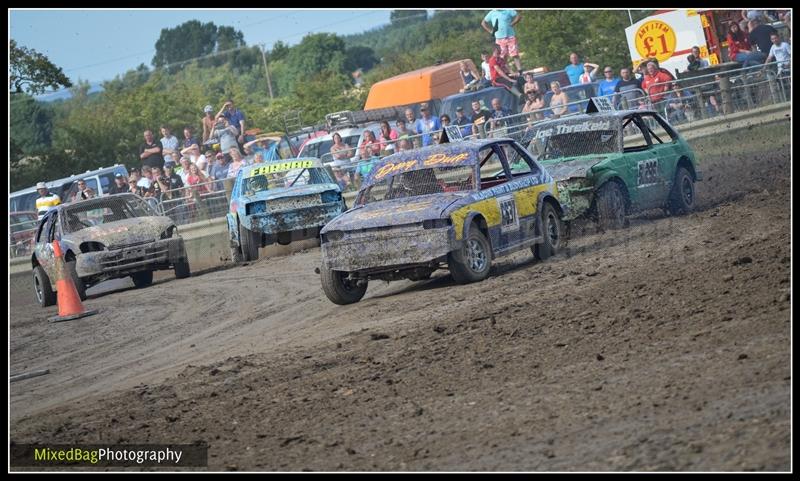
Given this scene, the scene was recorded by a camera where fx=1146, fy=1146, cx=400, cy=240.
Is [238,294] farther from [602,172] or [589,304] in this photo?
[589,304]

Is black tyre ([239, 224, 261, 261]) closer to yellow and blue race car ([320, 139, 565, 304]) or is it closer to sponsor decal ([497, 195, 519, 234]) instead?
yellow and blue race car ([320, 139, 565, 304])

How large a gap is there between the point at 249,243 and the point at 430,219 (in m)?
6.54

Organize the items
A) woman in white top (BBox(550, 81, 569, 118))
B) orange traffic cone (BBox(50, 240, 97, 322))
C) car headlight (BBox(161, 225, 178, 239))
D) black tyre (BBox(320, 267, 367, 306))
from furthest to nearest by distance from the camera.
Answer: woman in white top (BBox(550, 81, 569, 118)), car headlight (BBox(161, 225, 178, 239)), orange traffic cone (BBox(50, 240, 97, 322)), black tyre (BBox(320, 267, 367, 306))

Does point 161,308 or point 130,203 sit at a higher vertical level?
point 130,203

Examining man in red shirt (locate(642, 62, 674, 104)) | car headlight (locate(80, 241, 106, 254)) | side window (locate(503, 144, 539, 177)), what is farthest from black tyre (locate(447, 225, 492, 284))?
man in red shirt (locate(642, 62, 674, 104))

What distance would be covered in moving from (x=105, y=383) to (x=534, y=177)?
538 cm

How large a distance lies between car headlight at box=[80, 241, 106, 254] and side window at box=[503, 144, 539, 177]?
238 inches

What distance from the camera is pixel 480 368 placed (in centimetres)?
775

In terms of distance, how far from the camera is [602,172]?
13.5 metres

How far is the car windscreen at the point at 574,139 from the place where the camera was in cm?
1427

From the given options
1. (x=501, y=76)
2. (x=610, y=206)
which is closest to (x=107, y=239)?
(x=610, y=206)

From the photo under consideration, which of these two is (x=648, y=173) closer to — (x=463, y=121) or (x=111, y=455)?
(x=463, y=121)

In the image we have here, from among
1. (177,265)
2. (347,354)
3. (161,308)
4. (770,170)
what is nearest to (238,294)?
(161,308)

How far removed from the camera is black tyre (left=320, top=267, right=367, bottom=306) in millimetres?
11516
